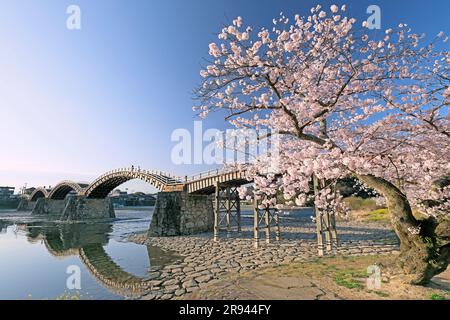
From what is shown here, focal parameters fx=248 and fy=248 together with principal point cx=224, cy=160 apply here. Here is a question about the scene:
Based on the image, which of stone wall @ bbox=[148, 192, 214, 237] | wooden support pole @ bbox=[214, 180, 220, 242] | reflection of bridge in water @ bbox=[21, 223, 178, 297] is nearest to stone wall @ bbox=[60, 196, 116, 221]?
reflection of bridge in water @ bbox=[21, 223, 178, 297]

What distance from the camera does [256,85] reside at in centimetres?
645

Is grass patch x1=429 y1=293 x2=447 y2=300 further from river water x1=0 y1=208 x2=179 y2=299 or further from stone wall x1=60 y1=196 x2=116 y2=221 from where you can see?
stone wall x1=60 y1=196 x2=116 y2=221

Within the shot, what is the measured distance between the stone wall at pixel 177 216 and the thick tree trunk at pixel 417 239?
16344 mm

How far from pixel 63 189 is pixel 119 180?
22.4m

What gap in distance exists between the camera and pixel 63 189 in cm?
5400

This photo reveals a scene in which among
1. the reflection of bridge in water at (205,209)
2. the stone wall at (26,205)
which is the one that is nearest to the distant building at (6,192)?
the stone wall at (26,205)

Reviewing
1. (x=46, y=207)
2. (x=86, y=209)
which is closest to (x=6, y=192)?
(x=46, y=207)

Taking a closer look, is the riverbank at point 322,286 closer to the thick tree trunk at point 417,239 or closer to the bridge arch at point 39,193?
the thick tree trunk at point 417,239

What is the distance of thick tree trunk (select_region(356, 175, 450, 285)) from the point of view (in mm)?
5730

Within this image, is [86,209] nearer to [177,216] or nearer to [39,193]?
[177,216]

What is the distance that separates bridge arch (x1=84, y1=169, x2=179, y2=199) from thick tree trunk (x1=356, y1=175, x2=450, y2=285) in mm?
21146

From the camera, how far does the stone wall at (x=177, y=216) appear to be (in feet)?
66.3

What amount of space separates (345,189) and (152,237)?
1287 inches
